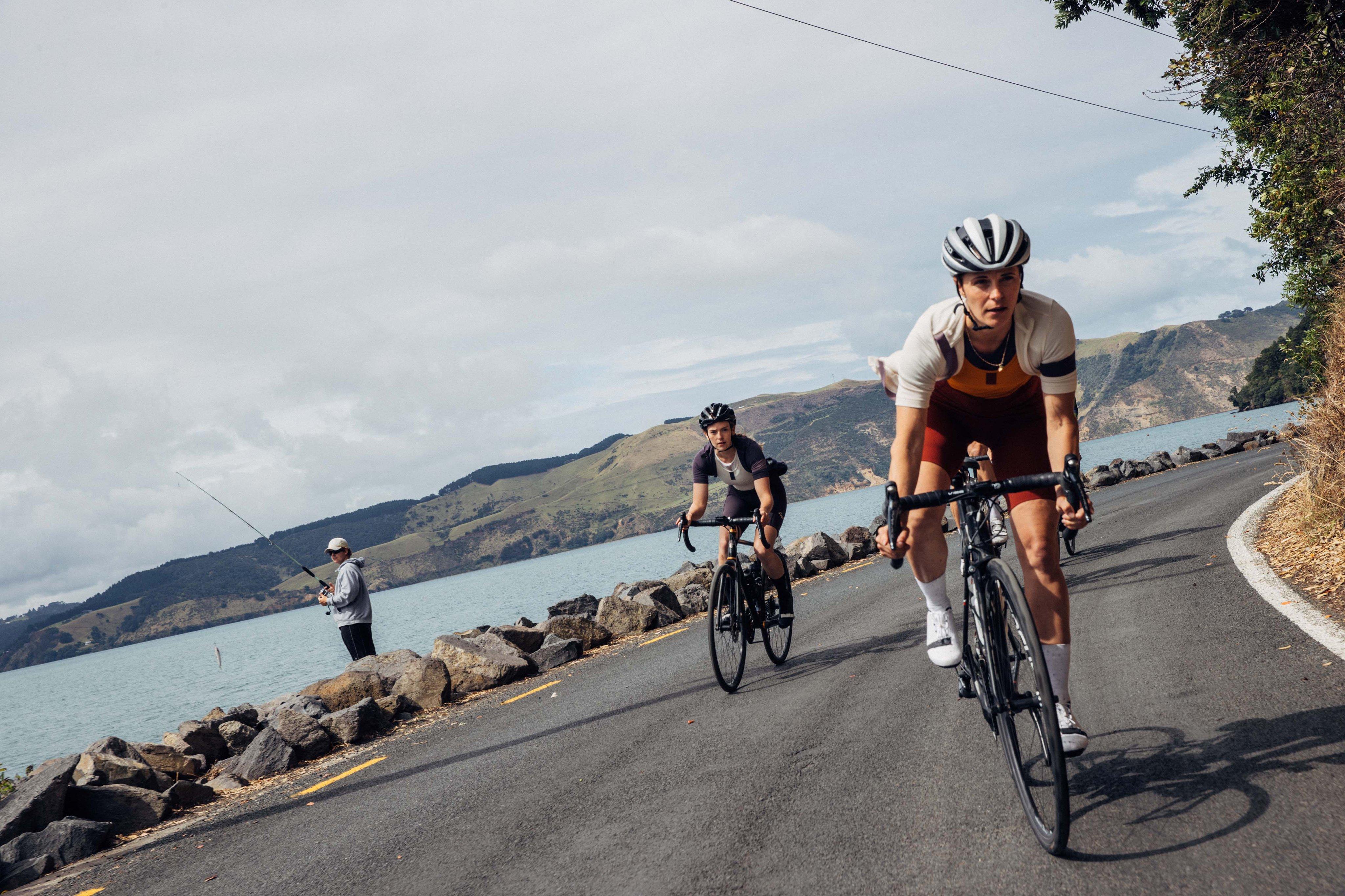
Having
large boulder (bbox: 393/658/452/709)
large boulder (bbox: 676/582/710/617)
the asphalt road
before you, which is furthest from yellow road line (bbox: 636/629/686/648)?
the asphalt road

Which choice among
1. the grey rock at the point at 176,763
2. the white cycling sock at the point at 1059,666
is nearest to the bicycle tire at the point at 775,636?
the white cycling sock at the point at 1059,666

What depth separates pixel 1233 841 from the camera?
9.89ft

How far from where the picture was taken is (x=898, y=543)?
3.65 metres

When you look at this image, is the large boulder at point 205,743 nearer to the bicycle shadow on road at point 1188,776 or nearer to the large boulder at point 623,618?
the large boulder at point 623,618

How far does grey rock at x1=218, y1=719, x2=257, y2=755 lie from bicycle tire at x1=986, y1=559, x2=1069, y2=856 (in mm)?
10297

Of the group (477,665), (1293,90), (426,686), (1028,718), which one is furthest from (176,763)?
(1293,90)

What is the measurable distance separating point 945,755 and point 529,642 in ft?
31.6

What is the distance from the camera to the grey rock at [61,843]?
570 cm

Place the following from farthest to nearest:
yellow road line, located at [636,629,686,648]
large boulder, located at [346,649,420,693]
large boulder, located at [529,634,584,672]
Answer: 1. yellow road line, located at [636,629,686,648]
2. large boulder, located at [529,634,584,672]
3. large boulder, located at [346,649,420,693]

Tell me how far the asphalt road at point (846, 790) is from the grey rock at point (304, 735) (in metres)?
0.51

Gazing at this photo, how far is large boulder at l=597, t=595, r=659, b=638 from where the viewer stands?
13.6 m

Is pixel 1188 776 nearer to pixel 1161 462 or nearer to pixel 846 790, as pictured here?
pixel 846 790

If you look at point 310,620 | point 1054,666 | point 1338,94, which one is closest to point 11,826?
point 1054,666

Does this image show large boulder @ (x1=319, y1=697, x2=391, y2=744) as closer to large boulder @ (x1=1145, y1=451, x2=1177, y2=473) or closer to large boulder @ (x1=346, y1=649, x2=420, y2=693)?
large boulder @ (x1=346, y1=649, x2=420, y2=693)
